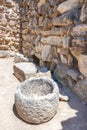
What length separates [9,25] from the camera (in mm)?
3025

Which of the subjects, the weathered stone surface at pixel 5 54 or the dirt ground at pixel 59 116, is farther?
the weathered stone surface at pixel 5 54

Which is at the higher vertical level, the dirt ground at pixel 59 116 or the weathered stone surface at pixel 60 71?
the weathered stone surface at pixel 60 71

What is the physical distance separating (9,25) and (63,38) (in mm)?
1622

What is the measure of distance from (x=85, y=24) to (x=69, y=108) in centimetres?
73

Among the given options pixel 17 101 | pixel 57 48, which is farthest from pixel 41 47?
pixel 17 101

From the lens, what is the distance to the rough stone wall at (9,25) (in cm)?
296

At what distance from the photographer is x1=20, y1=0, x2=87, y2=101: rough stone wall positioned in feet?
4.76

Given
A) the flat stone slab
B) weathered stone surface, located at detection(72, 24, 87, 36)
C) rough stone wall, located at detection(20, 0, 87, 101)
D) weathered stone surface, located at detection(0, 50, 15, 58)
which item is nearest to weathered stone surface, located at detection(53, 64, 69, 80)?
rough stone wall, located at detection(20, 0, 87, 101)

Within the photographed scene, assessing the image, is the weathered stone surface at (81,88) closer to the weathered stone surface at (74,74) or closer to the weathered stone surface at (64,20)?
the weathered stone surface at (74,74)

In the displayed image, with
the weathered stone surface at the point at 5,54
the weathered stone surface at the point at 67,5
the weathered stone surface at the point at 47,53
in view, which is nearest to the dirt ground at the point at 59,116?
the weathered stone surface at the point at 47,53

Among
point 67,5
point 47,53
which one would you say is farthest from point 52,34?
point 67,5

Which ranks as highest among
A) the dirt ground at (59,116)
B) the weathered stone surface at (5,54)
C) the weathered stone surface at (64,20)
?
the weathered stone surface at (64,20)

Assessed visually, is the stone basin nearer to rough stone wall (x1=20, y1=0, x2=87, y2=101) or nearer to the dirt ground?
the dirt ground

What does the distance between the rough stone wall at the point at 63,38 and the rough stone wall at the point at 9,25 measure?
0.55 m
